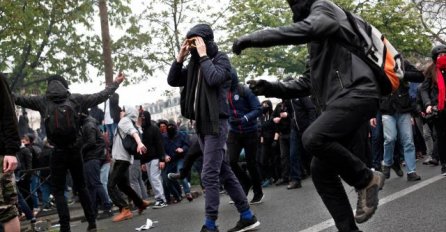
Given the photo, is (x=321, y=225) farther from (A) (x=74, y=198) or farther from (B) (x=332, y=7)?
(A) (x=74, y=198)

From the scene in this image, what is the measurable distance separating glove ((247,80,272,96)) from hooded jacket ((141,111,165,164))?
23.3 feet

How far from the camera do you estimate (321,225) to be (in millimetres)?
5660

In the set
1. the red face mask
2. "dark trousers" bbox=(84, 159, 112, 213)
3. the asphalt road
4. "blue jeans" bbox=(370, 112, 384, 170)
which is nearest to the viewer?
the asphalt road

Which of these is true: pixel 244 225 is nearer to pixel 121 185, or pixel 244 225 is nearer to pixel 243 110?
pixel 243 110

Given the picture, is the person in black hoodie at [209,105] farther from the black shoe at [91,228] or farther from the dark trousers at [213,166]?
→ the black shoe at [91,228]

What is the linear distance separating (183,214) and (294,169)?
2.72 m

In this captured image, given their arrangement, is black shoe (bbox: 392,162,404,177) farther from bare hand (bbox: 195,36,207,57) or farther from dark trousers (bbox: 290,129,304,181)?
bare hand (bbox: 195,36,207,57)

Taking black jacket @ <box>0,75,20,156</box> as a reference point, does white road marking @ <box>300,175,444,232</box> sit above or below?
below

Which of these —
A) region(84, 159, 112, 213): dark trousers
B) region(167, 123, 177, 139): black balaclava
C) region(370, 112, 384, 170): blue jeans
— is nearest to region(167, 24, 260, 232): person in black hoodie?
region(84, 159, 112, 213): dark trousers

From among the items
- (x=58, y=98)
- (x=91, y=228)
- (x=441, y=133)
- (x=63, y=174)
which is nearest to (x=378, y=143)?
(x=441, y=133)

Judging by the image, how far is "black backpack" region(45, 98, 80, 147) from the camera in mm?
7344

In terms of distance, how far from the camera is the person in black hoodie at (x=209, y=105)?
5633 millimetres

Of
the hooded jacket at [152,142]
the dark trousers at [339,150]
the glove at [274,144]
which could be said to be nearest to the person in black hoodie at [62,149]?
the hooded jacket at [152,142]

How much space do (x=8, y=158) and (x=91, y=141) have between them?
198 inches
